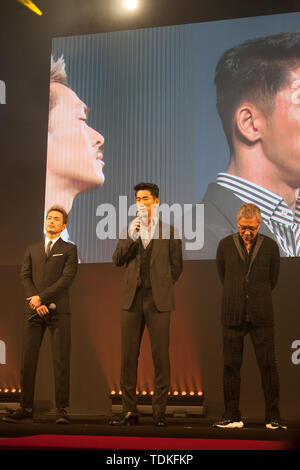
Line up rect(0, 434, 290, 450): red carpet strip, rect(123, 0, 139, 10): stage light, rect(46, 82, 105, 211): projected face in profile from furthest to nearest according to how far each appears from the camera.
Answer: rect(123, 0, 139, 10): stage light < rect(46, 82, 105, 211): projected face in profile < rect(0, 434, 290, 450): red carpet strip

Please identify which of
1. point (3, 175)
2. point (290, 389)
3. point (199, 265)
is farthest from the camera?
point (3, 175)

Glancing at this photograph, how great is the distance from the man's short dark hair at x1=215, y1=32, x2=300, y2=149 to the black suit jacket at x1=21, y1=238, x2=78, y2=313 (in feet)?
6.20

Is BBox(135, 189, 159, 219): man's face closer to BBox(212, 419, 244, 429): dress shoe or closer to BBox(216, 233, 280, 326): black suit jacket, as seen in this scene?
BBox(216, 233, 280, 326): black suit jacket

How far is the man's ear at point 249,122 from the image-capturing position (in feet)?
16.4

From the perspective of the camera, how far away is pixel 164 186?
203 inches

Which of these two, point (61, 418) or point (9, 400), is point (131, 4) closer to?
point (9, 400)

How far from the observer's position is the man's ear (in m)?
5.01

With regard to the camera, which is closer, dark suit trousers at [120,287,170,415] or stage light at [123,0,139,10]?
dark suit trousers at [120,287,170,415]

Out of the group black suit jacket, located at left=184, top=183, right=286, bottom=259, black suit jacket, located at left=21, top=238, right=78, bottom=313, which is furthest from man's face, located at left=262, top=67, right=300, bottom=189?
black suit jacket, located at left=21, top=238, right=78, bottom=313

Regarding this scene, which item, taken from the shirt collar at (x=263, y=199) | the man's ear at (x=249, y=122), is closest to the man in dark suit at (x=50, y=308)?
the shirt collar at (x=263, y=199)

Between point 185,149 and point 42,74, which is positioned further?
point 42,74

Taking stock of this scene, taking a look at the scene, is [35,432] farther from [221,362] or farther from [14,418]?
[221,362]

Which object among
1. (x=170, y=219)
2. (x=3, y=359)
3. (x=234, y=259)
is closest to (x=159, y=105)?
(x=170, y=219)

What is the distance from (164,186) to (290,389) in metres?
2.00
